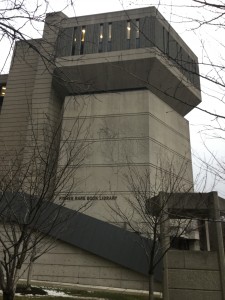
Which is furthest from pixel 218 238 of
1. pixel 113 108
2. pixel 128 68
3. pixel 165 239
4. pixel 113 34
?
pixel 113 34

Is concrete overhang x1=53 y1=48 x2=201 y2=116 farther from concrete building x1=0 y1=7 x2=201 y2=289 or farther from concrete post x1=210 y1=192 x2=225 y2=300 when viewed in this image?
concrete post x1=210 y1=192 x2=225 y2=300

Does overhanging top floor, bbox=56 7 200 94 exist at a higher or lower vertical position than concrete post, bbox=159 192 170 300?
higher

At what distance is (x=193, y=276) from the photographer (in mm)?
11648

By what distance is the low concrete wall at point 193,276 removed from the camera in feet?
37.7

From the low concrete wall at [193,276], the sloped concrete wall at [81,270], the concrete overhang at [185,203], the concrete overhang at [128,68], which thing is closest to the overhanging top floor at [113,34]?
the concrete overhang at [128,68]

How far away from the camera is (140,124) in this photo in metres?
26.8

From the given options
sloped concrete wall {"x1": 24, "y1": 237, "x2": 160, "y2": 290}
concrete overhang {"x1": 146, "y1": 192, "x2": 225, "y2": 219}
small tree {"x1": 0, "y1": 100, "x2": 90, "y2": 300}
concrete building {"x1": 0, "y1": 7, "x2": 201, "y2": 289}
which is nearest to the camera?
small tree {"x1": 0, "y1": 100, "x2": 90, "y2": 300}

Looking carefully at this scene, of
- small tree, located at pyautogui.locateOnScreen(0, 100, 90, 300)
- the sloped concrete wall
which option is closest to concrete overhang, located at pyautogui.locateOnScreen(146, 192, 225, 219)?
small tree, located at pyautogui.locateOnScreen(0, 100, 90, 300)

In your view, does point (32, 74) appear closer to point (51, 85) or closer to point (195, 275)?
point (51, 85)

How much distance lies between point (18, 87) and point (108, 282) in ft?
79.2

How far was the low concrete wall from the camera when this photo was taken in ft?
37.7

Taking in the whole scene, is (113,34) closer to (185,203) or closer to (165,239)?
(185,203)

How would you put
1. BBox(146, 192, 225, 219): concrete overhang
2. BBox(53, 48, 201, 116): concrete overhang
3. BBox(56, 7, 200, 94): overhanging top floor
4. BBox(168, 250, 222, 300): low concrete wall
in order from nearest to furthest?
1. BBox(168, 250, 222, 300): low concrete wall
2. BBox(146, 192, 225, 219): concrete overhang
3. BBox(53, 48, 201, 116): concrete overhang
4. BBox(56, 7, 200, 94): overhanging top floor

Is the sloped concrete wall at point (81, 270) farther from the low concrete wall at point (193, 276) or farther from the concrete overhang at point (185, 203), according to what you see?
the concrete overhang at point (185, 203)
